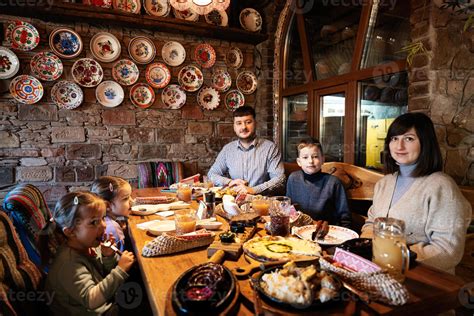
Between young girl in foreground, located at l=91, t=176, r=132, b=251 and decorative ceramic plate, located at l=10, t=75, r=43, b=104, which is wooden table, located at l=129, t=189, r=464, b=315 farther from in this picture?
decorative ceramic plate, located at l=10, t=75, r=43, b=104

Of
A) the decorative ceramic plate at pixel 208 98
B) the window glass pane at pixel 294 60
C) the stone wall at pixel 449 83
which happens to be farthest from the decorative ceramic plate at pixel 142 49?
the stone wall at pixel 449 83

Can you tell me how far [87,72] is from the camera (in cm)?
334

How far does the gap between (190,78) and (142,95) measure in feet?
2.22

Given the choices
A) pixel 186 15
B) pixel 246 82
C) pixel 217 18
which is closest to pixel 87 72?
pixel 186 15

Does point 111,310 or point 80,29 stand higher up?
point 80,29

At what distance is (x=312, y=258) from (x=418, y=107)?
166 centimetres

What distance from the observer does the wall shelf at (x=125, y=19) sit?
2.97 meters

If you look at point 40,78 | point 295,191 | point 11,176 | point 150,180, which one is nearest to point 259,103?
point 150,180

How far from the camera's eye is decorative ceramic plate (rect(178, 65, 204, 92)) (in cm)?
376

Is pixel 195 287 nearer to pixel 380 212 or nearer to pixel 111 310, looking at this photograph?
pixel 111 310

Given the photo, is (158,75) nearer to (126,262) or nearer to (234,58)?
(234,58)

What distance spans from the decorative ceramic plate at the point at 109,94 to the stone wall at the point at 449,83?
3154 millimetres

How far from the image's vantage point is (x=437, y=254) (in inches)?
47.0
